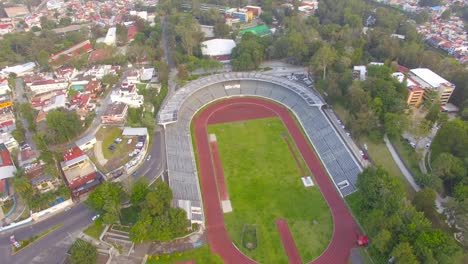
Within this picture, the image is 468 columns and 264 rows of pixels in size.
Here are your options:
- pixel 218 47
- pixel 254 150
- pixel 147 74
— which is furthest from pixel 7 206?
pixel 218 47

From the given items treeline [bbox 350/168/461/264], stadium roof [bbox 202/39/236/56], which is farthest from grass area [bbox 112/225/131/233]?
stadium roof [bbox 202/39/236/56]

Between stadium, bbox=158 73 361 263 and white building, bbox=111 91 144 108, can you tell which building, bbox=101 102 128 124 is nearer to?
white building, bbox=111 91 144 108

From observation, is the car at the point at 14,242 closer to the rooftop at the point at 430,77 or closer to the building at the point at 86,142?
the building at the point at 86,142

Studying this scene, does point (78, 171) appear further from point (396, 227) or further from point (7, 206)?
point (396, 227)

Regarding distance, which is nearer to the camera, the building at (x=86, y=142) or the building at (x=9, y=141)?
the building at (x=86, y=142)

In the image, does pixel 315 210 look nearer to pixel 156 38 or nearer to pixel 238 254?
pixel 238 254

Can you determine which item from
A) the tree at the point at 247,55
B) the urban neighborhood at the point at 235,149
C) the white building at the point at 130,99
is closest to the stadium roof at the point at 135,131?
the urban neighborhood at the point at 235,149
